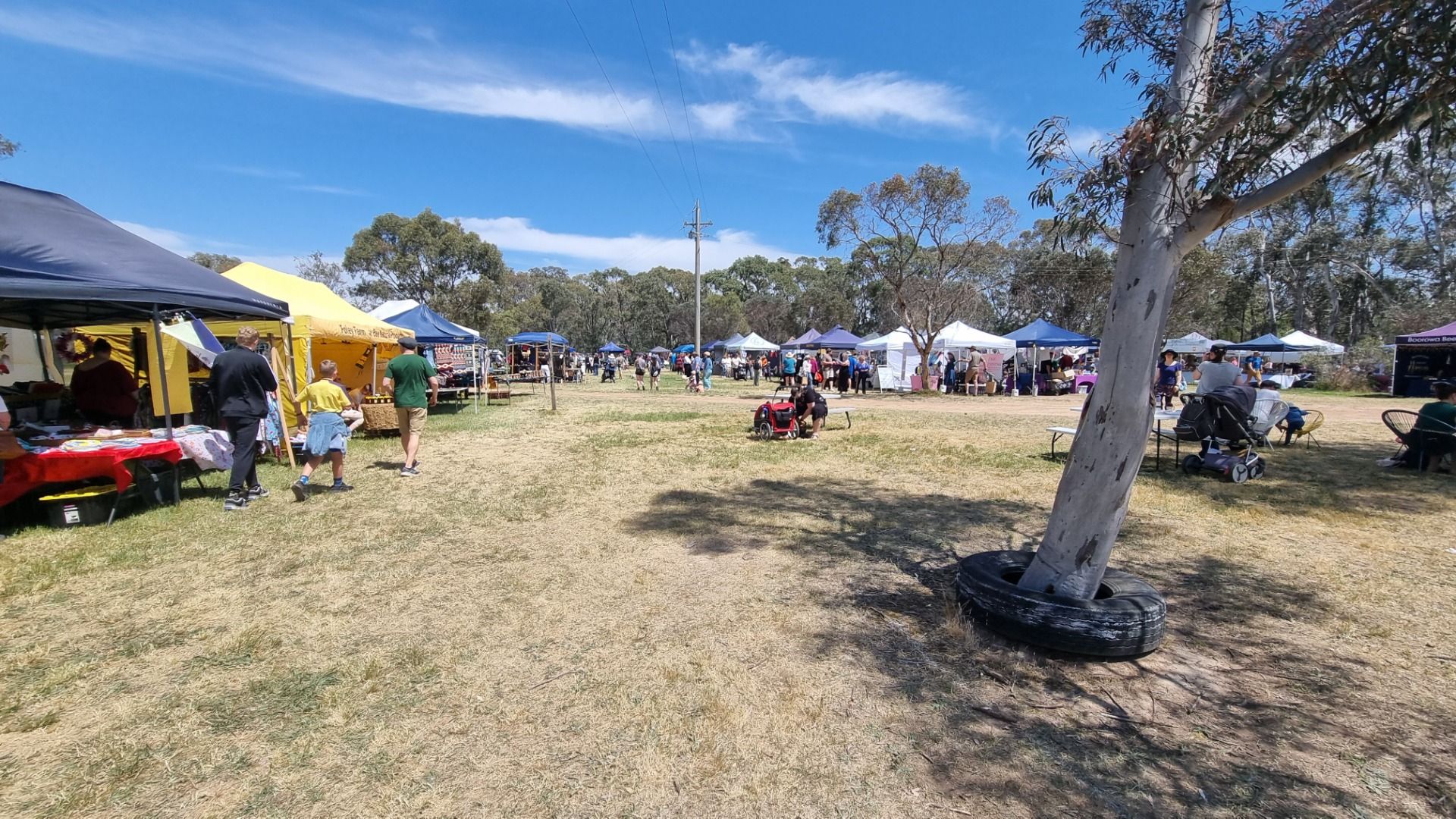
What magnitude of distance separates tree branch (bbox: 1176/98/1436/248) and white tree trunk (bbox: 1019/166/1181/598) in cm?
12

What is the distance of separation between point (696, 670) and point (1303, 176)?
3.56 metres

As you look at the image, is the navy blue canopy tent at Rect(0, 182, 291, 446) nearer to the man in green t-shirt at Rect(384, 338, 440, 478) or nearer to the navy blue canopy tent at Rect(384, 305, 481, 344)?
the man in green t-shirt at Rect(384, 338, 440, 478)

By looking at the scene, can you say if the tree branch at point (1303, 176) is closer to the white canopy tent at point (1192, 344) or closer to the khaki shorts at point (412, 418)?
the khaki shorts at point (412, 418)

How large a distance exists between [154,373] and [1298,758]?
12614mm

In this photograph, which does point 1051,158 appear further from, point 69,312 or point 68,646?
point 69,312

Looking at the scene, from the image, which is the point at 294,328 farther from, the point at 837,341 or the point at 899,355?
the point at 899,355

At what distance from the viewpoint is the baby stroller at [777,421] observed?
10734mm

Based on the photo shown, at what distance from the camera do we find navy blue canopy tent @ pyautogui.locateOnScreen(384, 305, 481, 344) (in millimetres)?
15219

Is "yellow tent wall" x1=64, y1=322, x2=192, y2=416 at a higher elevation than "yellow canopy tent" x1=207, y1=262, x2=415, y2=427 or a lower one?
lower

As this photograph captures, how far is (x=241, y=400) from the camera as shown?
19.9 feet

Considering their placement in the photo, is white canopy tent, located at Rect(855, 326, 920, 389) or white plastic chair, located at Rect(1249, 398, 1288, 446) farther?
white canopy tent, located at Rect(855, 326, 920, 389)

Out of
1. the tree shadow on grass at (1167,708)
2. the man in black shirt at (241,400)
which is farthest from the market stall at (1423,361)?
the man in black shirt at (241,400)

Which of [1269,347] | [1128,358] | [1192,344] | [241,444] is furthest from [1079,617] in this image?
[1269,347]

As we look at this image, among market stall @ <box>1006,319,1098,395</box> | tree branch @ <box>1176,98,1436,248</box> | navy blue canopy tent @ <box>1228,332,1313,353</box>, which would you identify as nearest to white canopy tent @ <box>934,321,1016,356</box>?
market stall @ <box>1006,319,1098,395</box>
